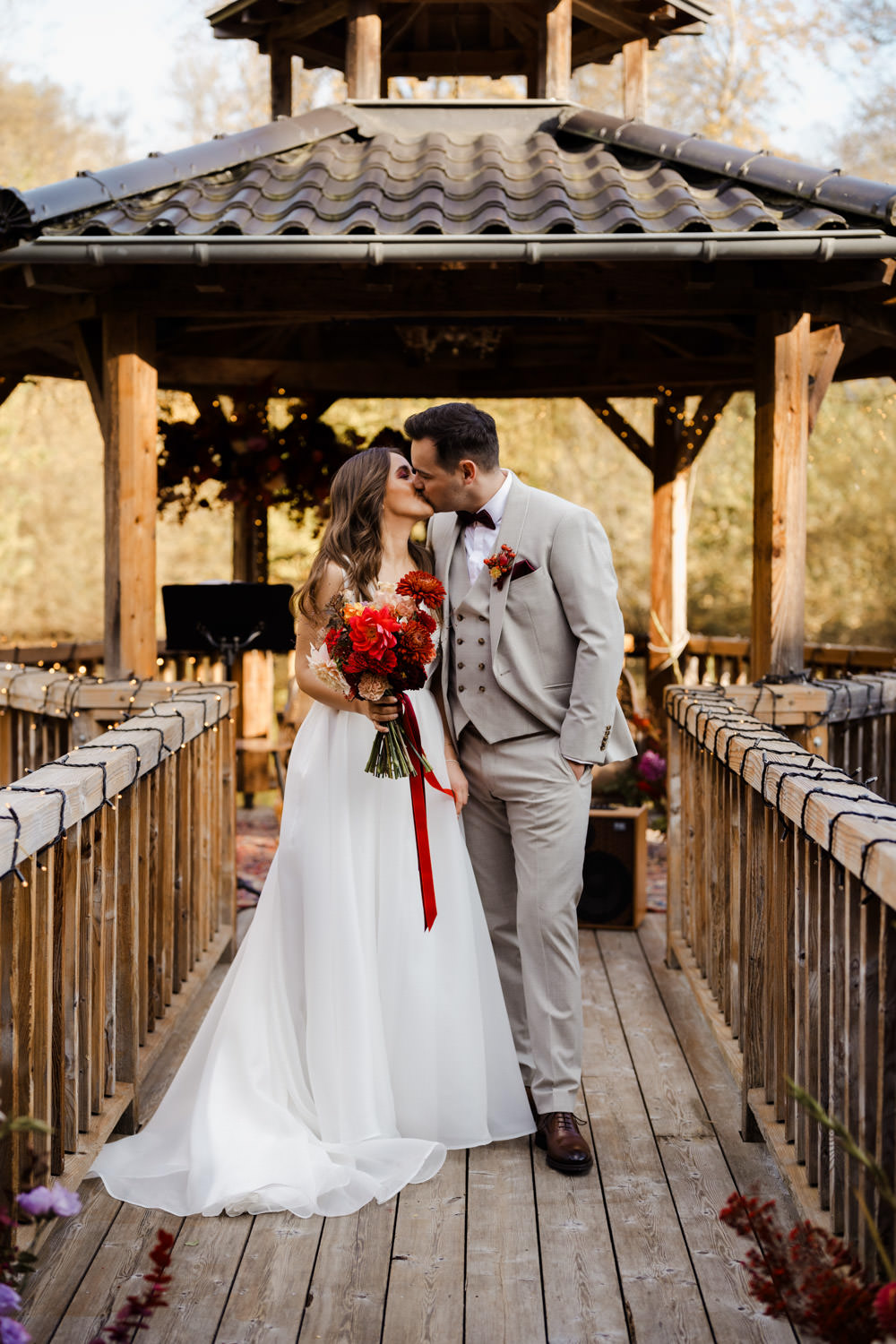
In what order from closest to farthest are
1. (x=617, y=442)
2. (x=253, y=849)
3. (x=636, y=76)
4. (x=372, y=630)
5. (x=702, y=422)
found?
(x=372, y=630), (x=636, y=76), (x=253, y=849), (x=702, y=422), (x=617, y=442)

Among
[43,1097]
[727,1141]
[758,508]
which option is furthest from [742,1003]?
[758,508]

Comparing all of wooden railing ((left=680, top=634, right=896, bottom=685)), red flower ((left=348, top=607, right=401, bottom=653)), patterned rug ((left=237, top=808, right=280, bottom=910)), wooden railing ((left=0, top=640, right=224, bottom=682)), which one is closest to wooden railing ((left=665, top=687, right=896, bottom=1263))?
red flower ((left=348, top=607, right=401, bottom=653))

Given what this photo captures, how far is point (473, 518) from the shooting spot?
3510 millimetres

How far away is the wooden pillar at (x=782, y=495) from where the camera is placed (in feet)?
17.0

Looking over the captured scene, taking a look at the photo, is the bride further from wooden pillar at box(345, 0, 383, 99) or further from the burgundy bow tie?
wooden pillar at box(345, 0, 383, 99)

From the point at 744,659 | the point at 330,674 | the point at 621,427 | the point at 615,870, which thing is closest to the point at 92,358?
the point at 330,674

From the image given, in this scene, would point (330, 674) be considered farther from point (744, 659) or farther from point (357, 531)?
point (744, 659)

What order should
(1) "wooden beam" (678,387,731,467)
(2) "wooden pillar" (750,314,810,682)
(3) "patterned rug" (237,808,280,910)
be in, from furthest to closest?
(1) "wooden beam" (678,387,731,467), (3) "patterned rug" (237,808,280,910), (2) "wooden pillar" (750,314,810,682)

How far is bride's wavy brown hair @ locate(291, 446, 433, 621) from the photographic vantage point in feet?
11.6

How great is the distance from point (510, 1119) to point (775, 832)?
1075 mm

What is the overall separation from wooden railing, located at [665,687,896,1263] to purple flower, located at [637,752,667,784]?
183 centimetres

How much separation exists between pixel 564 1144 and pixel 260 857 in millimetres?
4416

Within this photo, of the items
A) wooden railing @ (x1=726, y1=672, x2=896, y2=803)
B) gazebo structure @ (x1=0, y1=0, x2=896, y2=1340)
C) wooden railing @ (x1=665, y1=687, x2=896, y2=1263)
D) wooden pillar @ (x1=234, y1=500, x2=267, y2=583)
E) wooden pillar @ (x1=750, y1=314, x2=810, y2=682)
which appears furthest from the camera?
wooden pillar @ (x1=234, y1=500, x2=267, y2=583)

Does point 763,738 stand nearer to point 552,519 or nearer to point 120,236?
point 552,519
